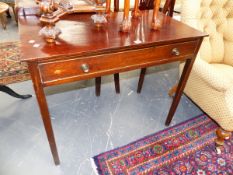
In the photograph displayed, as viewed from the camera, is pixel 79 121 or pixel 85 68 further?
pixel 79 121

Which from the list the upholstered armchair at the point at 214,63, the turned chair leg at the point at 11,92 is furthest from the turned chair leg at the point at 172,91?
the turned chair leg at the point at 11,92

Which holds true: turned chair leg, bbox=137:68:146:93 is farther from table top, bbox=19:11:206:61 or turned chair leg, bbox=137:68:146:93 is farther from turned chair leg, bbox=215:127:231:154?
turned chair leg, bbox=215:127:231:154

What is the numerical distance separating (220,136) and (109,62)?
0.98 metres

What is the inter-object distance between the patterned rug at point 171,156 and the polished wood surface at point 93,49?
1.37 ft

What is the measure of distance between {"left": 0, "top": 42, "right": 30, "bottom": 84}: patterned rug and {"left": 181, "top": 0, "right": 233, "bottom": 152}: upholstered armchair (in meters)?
1.65

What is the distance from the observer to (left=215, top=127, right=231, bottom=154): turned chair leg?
1.27 m

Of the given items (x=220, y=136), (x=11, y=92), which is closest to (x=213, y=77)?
(x=220, y=136)

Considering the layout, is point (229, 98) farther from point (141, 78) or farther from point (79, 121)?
point (79, 121)

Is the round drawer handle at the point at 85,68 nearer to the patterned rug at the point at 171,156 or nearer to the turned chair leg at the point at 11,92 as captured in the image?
the patterned rug at the point at 171,156

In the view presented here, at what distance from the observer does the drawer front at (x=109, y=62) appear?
2.64 ft

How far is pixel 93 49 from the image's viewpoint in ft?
2.69

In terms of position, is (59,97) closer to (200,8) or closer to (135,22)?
(135,22)

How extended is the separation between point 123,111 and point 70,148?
0.56 meters

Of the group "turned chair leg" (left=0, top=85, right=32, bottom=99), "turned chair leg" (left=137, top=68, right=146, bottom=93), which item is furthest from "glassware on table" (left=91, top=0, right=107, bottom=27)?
"turned chair leg" (left=0, top=85, right=32, bottom=99)
